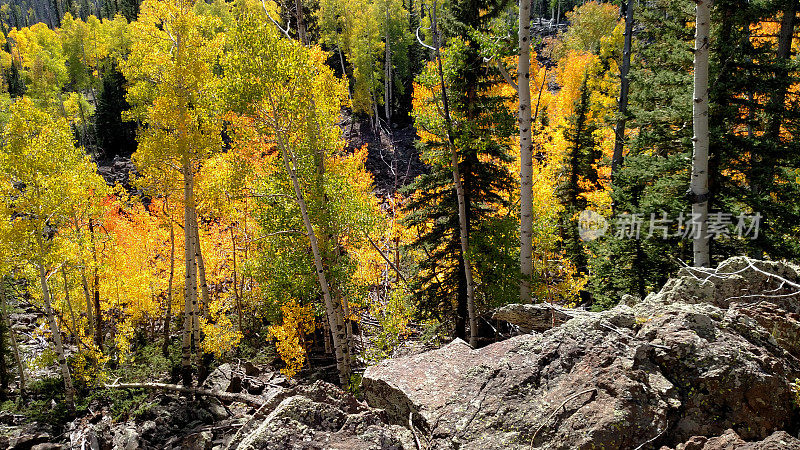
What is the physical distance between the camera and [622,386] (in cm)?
334

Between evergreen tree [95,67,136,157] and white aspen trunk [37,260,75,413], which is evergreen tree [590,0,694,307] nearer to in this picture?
white aspen trunk [37,260,75,413]

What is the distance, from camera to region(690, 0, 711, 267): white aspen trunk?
690cm

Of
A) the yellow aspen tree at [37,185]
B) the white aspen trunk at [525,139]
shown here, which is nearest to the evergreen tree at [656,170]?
the white aspen trunk at [525,139]

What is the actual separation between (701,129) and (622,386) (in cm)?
590

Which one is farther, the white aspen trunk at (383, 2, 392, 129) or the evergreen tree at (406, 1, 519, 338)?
the white aspen trunk at (383, 2, 392, 129)

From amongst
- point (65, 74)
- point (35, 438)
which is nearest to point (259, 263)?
point (35, 438)

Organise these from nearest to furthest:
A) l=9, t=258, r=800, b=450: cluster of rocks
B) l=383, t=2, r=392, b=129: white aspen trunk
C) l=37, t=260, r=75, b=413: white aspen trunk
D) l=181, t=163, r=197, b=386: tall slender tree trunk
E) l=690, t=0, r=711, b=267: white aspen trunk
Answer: l=9, t=258, r=800, b=450: cluster of rocks → l=690, t=0, r=711, b=267: white aspen trunk → l=37, t=260, r=75, b=413: white aspen trunk → l=181, t=163, r=197, b=386: tall slender tree trunk → l=383, t=2, r=392, b=129: white aspen trunk

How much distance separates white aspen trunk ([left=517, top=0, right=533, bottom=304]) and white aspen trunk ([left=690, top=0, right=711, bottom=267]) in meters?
2.70

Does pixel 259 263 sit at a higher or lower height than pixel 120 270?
higher

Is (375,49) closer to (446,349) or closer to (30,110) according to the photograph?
(30,110)

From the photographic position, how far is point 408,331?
Result: 15008 mm

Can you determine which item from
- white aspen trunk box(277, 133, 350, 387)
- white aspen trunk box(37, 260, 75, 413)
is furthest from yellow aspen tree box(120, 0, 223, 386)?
white aspen trunk box(37, 260, 75, 413)

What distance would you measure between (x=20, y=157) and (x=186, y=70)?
478 cm

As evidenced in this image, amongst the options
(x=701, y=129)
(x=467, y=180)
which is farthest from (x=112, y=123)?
(x=701, y=129)
